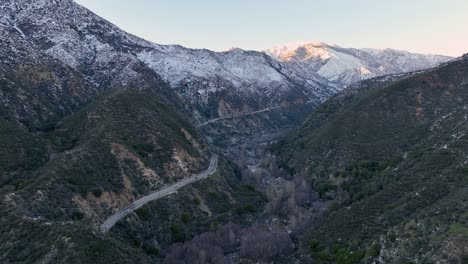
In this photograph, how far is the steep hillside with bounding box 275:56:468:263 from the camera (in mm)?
52344

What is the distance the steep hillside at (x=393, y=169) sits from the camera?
5234cm

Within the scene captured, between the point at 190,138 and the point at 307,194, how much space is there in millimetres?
37606

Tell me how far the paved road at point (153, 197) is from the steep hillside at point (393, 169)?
25695 mm

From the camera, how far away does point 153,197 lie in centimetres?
8288

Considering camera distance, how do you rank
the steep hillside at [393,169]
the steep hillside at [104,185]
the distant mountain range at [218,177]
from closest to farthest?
the steep hillside at [393,169] → the steep hillside at [104,185] → the distant mountain range at [218,177]

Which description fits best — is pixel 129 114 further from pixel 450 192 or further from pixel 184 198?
pixel 450 192

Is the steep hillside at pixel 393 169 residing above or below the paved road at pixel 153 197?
above

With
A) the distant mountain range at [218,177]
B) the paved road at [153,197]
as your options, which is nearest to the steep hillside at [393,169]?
the distant mountain range at [218,177]

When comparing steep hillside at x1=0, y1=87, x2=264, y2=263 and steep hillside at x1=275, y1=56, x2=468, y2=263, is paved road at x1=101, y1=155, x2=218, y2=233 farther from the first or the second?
steep hillside at x1=275, y1=56, x2=468, y2=263

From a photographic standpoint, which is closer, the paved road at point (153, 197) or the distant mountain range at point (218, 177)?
the distant mountain range at point (218, 177)

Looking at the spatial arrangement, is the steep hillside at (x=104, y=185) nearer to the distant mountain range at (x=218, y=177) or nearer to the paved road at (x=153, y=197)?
the distant mountain range at (x=218, y=177)

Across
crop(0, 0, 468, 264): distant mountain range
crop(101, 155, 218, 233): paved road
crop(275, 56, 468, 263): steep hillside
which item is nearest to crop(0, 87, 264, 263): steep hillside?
crop(0, 0, 468, 264): distant mountain range

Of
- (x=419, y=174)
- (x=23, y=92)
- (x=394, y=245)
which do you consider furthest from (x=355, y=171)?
(x=23, y=92)

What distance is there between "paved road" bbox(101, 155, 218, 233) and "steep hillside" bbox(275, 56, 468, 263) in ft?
84.3
